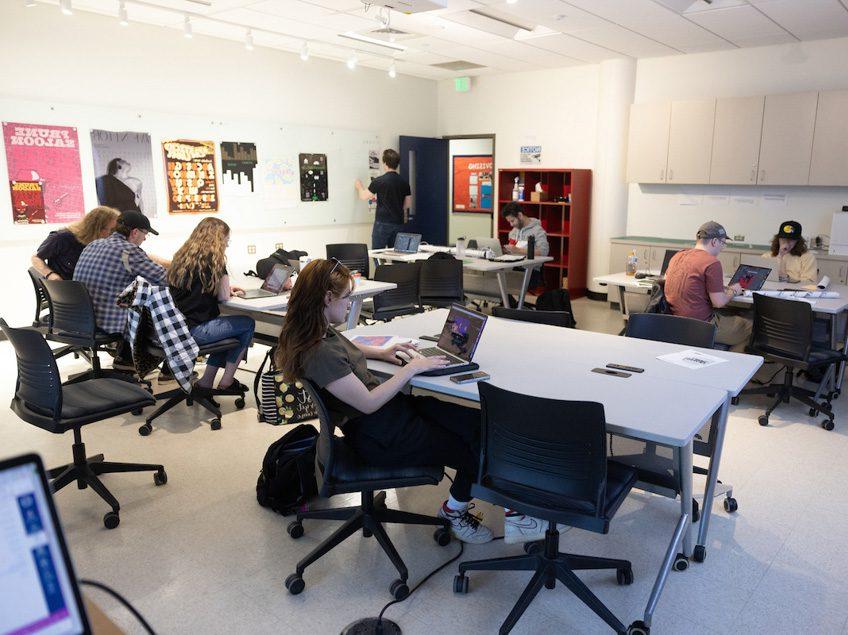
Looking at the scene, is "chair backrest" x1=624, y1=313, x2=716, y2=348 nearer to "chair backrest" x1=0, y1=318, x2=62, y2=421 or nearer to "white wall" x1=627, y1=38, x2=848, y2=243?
"chair backrest" x1=0, y1=318, x2=62, y2=421

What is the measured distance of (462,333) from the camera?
9.86ft

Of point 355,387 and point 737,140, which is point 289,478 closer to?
point 355,387

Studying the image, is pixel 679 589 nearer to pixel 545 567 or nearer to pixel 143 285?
pixel 545 567

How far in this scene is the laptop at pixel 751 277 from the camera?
16.9 feet

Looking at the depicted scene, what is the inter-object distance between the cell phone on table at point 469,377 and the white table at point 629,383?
0.03 m

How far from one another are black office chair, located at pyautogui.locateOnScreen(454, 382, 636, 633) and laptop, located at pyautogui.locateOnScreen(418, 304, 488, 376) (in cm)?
57

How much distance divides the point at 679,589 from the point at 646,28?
5641mm

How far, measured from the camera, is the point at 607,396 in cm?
256

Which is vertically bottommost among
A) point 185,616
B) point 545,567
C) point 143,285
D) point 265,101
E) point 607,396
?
point 185,616

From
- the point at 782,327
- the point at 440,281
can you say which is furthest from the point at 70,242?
the point at 782,327

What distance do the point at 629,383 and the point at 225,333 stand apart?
2.74 meters

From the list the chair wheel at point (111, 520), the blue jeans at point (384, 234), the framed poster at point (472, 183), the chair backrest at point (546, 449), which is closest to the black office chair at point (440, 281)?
the blue jeans at point (384, 234)

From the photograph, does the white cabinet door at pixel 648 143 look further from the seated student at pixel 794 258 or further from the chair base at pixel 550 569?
the chair base at pixel 550 569

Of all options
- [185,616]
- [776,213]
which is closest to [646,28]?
[776,213]
